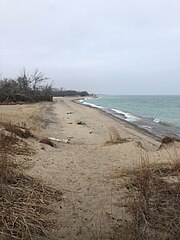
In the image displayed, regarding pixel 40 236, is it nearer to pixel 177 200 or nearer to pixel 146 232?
pixel 146 232

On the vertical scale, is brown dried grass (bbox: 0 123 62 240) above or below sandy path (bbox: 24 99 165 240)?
above

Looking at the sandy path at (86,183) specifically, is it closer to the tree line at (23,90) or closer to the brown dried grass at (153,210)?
the brown dried grass at (153,210)

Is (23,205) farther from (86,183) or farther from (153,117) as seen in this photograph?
(153,117)

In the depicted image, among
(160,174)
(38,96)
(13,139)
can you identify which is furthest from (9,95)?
(160,174)

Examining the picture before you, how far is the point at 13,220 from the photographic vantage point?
4570 mm

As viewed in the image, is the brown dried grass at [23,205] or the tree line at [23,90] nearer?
the brown dried grass at [23,205]

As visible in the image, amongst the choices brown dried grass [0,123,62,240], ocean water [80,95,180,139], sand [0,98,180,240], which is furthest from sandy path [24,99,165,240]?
ocean water [80,95,180,139]

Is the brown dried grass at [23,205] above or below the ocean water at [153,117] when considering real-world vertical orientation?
above

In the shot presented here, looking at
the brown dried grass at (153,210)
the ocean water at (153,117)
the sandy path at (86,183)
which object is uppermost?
the brown dried grass at (153,210)

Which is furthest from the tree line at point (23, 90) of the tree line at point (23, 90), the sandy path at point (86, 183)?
the sandy path at point (86, 183)

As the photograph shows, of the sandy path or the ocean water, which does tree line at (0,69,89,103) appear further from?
the sandy path

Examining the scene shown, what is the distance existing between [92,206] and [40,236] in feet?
4.60

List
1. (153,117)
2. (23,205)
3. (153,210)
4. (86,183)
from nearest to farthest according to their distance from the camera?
(23,205) < (153,210) < (86,183) < (153,117)

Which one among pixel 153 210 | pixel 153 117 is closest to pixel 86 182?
pixel 153 210
